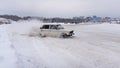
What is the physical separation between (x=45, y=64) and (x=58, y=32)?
15.5 metres

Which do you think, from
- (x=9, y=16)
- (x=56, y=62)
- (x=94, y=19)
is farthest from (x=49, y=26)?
(x=9, y=16)

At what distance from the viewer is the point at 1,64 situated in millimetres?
8977

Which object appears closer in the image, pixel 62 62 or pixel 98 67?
pixel 98 67

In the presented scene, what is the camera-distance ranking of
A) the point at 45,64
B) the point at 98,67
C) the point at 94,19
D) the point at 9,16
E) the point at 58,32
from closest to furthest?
1. the point at 98,67
2. the point at 45,64
3. the point at 58,32
4. the point at 94,19
5. the point at 9,16

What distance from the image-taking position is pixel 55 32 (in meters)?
24.9

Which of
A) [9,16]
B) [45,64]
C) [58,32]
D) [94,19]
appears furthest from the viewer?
[9,16]

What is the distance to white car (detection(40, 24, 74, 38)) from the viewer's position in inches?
951

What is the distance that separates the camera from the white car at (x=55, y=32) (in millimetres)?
24156

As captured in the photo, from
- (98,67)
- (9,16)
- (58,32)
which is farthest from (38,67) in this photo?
(9,16)

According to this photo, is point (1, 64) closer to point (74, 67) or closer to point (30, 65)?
point (30, 65)

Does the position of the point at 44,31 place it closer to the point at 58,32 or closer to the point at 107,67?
the point at 58,32

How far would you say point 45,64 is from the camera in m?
9.12

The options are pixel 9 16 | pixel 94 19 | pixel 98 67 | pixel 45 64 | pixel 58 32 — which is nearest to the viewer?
pixel 98 67

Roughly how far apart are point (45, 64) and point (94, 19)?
140 m
